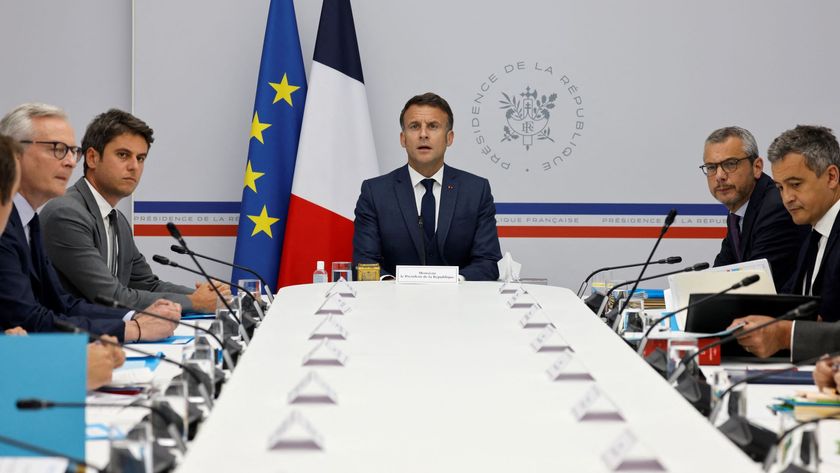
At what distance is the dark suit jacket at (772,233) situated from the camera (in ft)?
12.7

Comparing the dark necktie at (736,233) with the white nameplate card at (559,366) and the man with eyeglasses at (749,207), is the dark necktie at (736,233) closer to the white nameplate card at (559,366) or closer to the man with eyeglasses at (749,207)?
the man with eyeglasses at (749,207)

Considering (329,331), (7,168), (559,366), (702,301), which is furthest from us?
(702,301)

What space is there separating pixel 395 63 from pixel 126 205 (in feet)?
5.85

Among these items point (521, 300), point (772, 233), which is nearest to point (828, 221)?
point (772, 233)

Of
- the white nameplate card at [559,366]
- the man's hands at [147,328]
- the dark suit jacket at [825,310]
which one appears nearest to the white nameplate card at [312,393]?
the white nameplate card at [559,366]

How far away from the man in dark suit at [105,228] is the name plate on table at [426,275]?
720 mm

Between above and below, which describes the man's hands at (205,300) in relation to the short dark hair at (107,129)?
below

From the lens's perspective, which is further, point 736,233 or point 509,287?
point 736,233

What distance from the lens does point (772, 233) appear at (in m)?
3.88

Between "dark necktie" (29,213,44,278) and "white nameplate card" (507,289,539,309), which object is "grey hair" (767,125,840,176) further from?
"dark necktie" (29,213,44,278)

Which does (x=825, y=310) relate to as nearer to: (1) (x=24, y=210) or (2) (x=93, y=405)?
(2) (x=93, y=405)

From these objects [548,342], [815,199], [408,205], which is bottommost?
[548,342]

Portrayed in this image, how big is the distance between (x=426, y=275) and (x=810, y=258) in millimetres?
1379

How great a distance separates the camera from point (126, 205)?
5.56m
